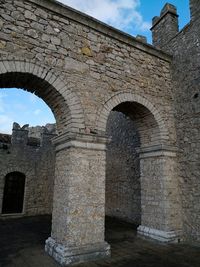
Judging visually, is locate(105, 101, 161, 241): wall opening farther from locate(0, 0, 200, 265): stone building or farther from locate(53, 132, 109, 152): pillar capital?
locate(53, 132, 109, 152): pillar capital

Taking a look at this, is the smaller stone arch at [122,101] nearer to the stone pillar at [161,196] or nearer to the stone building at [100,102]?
the stone building at [100,102]

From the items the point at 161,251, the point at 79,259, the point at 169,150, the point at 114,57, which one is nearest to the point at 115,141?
the point at 169,150

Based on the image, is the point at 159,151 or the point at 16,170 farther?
the point at 16,170

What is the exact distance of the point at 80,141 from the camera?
13.9ft

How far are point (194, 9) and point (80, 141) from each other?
4.78m

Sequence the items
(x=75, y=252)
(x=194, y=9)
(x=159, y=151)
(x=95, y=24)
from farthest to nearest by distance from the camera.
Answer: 1. (x=194, y=9)
2. (x=159, y=151)
3. (x=95, y=24)
4. (x=75, y=252)

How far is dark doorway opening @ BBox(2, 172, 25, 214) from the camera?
9438 mm

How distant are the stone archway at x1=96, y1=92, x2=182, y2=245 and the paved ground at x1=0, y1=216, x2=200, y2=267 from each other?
41 centimetres

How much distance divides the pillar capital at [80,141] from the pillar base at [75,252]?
1.80 m

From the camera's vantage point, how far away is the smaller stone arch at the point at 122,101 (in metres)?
4.64

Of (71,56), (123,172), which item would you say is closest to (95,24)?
(71,56)

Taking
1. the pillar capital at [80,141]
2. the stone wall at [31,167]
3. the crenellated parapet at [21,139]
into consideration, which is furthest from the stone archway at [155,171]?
the crenellated parapet at [21,139]

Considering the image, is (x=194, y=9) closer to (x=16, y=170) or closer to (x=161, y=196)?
(x=161, y=196)

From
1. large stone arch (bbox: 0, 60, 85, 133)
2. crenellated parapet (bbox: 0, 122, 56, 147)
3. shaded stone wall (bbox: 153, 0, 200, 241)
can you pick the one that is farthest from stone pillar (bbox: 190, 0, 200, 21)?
crenellated parapet (bbox: 0, 122, 56, 147)
